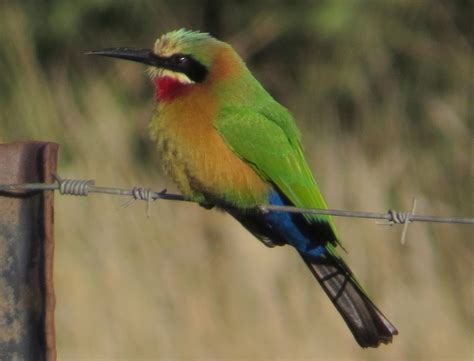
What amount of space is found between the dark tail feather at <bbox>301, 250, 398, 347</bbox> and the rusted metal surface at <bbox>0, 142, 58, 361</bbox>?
1.13 meters

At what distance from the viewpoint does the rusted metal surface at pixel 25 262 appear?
3.01m

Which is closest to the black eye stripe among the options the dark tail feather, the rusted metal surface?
the dark tail feather

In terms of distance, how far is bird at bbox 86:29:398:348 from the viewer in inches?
150

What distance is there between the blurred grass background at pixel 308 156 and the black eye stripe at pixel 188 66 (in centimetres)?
Answer: 233

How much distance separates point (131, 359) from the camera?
599 centimetres

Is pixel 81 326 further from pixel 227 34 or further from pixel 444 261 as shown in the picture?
pixel 227 34

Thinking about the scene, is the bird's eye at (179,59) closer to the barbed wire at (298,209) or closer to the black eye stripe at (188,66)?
the black eye stripe at (188,66)

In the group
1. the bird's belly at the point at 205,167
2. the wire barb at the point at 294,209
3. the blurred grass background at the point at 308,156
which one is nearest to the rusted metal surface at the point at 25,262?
the wire barb at the point at 294,209

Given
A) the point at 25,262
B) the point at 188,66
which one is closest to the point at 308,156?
the point at 188,66

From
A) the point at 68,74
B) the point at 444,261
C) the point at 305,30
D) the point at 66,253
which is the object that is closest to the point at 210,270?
the point at 66,253

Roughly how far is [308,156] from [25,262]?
190 inches

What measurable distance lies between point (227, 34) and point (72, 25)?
1238mm

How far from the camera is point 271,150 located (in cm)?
394

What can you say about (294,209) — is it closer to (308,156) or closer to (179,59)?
(179,59)
